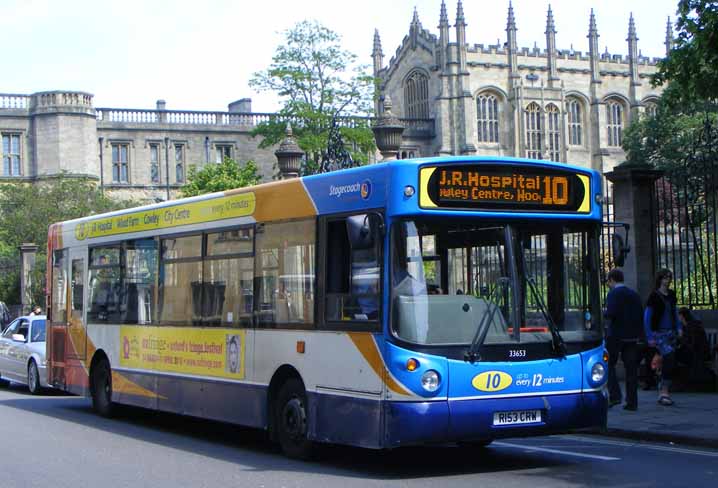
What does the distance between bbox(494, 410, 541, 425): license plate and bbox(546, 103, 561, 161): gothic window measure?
8877 centimetres

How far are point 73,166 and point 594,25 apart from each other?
156 ft

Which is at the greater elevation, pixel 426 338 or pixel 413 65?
pixel 413 65

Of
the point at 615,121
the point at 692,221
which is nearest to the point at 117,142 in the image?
the point at 615,121

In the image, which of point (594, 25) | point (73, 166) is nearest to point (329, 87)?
point (73, 166)

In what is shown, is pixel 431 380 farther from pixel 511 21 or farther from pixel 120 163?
pixel 511 21

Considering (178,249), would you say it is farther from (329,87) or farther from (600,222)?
(329,87)

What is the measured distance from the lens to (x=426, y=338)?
10.5 meters

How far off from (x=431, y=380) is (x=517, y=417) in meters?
0.97

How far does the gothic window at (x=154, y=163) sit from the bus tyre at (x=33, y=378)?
2351 inches

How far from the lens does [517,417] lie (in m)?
10.8

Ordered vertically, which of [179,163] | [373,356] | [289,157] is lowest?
[373,356]

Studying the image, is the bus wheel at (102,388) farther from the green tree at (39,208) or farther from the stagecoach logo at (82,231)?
the green tree at (39,208)

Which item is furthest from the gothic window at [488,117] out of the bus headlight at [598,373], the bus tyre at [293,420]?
the bus headlight at [598,373]

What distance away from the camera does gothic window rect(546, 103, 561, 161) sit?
98.6m
